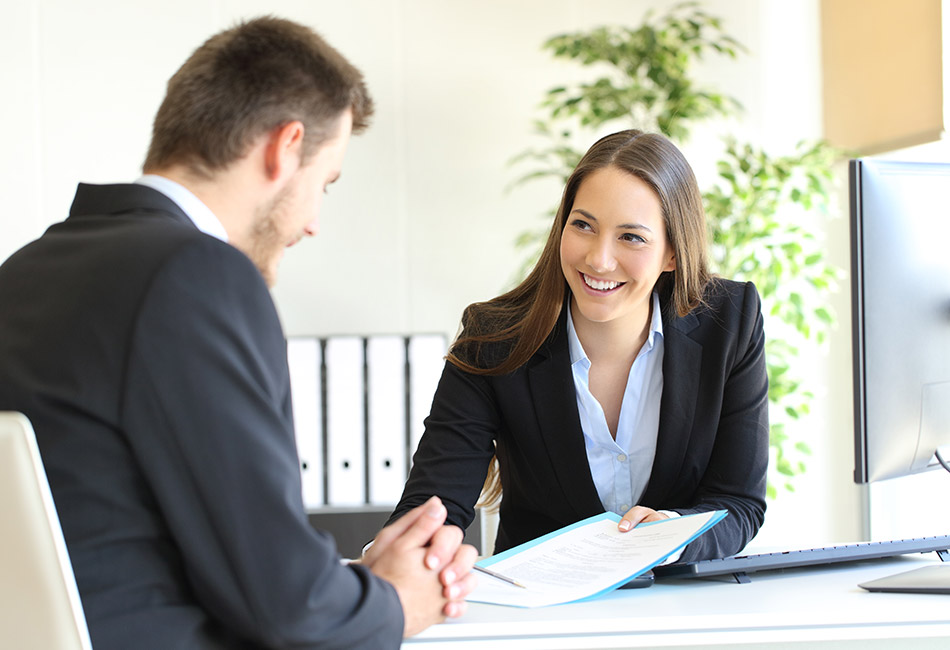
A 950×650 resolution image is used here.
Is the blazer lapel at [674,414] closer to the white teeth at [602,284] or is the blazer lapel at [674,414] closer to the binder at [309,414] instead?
the white teeth at [602,284]

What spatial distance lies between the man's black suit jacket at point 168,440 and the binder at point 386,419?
171cm

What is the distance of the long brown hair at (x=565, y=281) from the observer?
1.62 m

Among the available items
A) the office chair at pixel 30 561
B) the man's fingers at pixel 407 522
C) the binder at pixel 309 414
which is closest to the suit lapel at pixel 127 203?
the office chair at pixel 30 561

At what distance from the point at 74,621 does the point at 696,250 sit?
1.23m

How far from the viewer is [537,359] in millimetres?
1646

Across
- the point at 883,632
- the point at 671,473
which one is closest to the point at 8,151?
the point at 671,473

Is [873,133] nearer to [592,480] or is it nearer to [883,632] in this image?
[592,480]

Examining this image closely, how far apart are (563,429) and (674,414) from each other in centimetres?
19

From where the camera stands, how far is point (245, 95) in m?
0.97

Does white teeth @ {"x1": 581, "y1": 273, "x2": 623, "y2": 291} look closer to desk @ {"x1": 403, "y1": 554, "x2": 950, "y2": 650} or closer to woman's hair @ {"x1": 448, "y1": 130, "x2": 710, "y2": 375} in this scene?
woman's hair @ {"x1": 448, "y1": 130, "x2": 710, "y2": 375}

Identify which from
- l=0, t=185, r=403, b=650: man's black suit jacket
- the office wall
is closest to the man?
l=0, t=185, r=403, b=650: man's black suit jacket

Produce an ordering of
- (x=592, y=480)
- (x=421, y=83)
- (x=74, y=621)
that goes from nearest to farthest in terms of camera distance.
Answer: (x=74, y=621)
(x=592, y=480)
(x=421, y=83)

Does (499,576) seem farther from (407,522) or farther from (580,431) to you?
(580,431)

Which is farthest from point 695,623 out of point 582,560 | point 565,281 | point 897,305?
point 565,281
